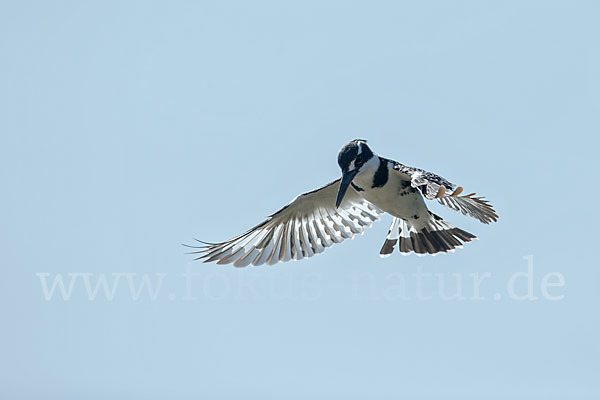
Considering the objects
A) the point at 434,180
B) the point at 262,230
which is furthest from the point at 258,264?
the point at 434,180

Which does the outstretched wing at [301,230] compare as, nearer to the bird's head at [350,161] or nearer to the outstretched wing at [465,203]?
the bird's head at [350,161]

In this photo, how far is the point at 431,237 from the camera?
12305 millimetres

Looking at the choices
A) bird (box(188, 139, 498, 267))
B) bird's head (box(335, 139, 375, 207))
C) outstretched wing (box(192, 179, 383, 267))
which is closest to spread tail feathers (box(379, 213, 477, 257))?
bird (box(188, 139, 498, 267))

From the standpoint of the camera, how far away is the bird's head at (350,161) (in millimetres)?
11195

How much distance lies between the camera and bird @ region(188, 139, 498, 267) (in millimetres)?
11281

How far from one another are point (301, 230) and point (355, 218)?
90cm

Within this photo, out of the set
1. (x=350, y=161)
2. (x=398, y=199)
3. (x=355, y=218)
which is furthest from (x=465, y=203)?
(x=355, y=218)

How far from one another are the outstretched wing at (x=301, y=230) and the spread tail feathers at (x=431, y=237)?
66cm

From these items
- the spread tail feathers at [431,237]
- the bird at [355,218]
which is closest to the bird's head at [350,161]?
the bird at [355,218]

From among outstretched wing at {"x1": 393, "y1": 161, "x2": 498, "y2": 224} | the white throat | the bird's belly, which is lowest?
outstretched wing at {"x1": 393, "y1": 161, "x2": 498, "y2": 224}

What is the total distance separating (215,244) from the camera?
1169 cm

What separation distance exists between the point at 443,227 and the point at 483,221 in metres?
1.36

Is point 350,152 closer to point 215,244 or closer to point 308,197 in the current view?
point 308,197

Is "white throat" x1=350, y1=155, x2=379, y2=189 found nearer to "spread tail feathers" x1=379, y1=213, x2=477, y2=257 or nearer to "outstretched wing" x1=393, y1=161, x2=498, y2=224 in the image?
"outstretched wing" x1=393, y1=161, x2=498, y2=224
